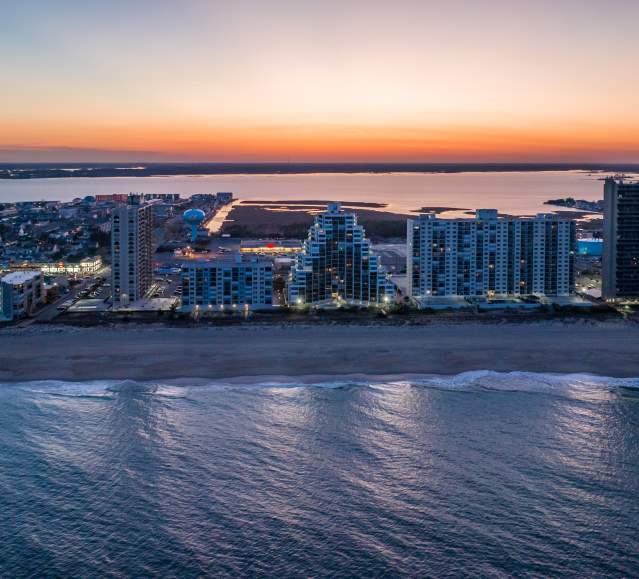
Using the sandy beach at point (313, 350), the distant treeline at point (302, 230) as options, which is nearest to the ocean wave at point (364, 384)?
the sandy beach at point (313, 350)

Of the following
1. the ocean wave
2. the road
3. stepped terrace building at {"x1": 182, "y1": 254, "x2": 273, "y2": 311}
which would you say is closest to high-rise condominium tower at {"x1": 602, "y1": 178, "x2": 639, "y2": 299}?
the ocean wave

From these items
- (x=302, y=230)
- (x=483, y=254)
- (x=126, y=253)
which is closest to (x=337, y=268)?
(x=483, y=254)

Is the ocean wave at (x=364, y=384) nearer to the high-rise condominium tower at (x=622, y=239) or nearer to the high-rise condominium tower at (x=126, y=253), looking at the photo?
the high-rise condominium tower at (x=126, y=253)

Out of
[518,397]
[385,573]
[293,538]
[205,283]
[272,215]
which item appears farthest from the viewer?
[272,215]

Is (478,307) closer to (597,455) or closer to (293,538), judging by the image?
(597,455)

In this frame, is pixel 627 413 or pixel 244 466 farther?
pixel 627 413

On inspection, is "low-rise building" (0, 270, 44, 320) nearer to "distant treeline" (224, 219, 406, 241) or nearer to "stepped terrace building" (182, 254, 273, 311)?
"stepped terrace building" (182, 254, 273, 311)

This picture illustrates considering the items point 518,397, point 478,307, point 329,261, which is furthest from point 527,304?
point 518,397
